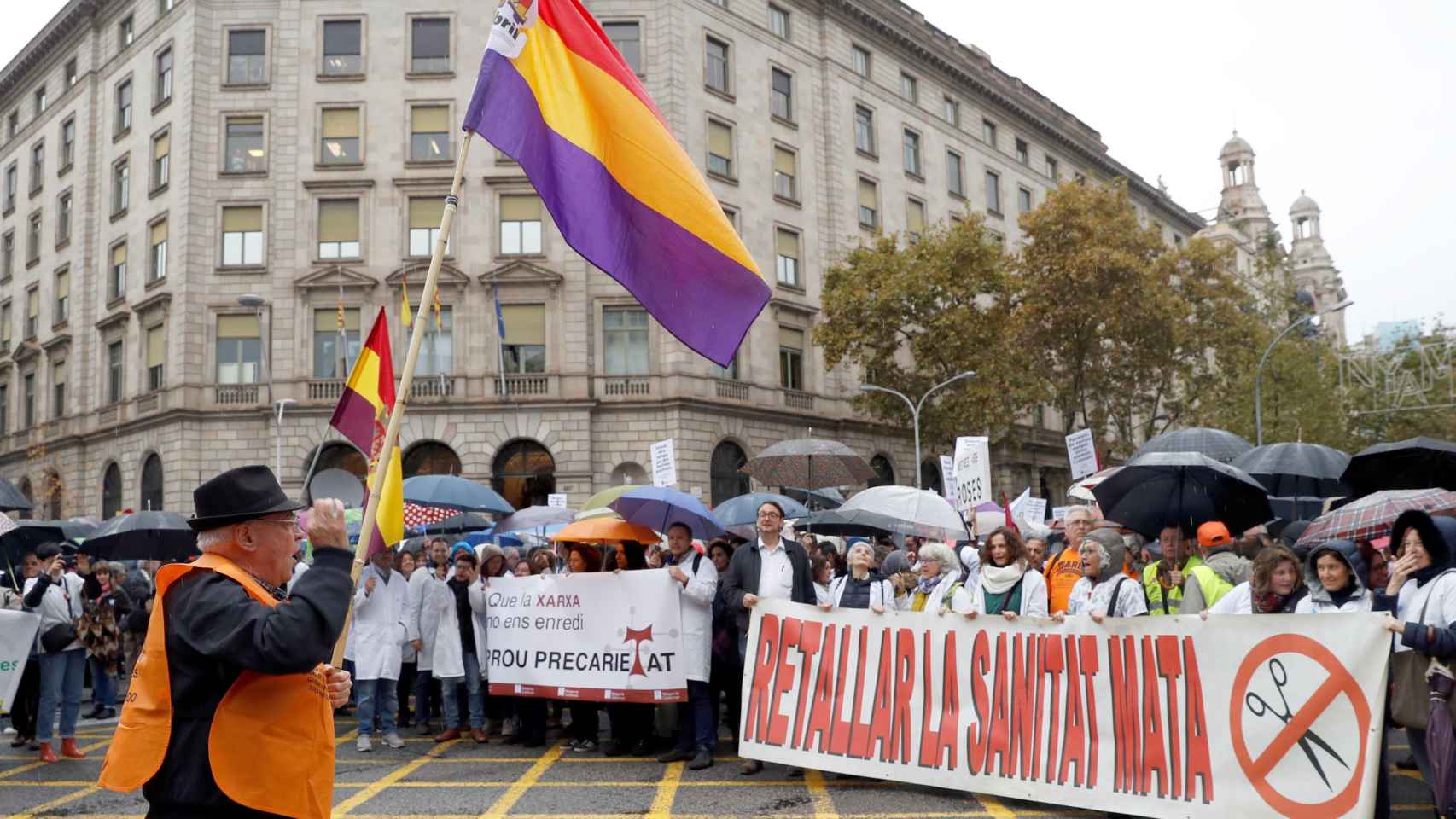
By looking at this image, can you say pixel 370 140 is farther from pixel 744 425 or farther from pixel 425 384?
pixel 744 425

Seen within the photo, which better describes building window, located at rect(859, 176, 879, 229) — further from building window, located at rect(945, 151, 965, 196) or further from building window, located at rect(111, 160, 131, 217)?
building window, located at rect(111, 160, 131, 217)

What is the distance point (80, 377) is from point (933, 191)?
3090 centimetres

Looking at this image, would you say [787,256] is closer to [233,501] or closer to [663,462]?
[663,462]

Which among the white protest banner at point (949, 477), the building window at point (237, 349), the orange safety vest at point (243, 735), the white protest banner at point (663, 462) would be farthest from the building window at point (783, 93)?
the orange safety vest at point (243, 735)

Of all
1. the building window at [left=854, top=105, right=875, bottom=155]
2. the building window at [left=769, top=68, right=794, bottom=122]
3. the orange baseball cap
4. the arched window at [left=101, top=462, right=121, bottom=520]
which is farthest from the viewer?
the building window at [left=854, top=105, right=875, bottom=155]

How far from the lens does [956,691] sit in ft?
25.1

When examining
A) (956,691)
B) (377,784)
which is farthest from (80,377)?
(956,691)

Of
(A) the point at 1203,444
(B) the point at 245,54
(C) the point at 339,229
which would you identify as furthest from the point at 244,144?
(A) the point at 1203,444

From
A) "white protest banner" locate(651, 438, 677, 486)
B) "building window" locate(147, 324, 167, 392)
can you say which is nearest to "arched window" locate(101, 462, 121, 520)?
"building window" locate(147, 324, 167, 392)

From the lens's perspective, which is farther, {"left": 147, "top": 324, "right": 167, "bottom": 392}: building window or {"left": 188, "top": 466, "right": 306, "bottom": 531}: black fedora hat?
{"left": 147, "top": 324, "right": 167, "bottom": 392}: building window

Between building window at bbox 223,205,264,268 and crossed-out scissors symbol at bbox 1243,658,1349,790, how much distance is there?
104 feet

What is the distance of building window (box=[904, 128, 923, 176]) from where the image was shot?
42906 mm

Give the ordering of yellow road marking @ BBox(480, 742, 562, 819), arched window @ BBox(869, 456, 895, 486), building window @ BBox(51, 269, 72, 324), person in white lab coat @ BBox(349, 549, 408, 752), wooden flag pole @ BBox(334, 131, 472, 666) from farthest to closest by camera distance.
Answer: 1. arched window @ BBox(869, 456, 895, 486)
2. building window @ BBox(51, 269, 72, 324)
3. person in white lab coat @ BBox(349, 549, 408, 752)
4. yellow road marking @ BBox(480, 742, 562, 819)
5. wooden flag pole @ BBox(334, 131, 472, 666)

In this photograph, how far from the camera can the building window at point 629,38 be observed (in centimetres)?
3394
